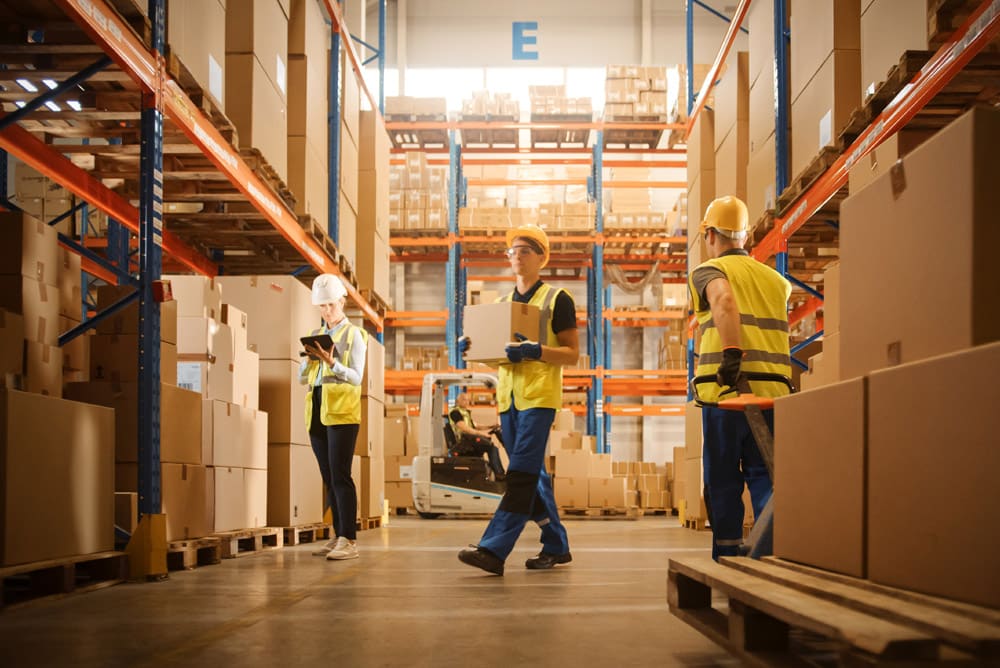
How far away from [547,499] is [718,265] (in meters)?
1.96

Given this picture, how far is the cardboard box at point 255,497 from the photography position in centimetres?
681

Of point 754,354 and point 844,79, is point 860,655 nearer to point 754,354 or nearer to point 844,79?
point 754,354

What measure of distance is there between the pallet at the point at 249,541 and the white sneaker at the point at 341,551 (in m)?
0.69

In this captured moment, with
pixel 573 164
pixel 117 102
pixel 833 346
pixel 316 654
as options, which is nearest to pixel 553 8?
pixel 573 164

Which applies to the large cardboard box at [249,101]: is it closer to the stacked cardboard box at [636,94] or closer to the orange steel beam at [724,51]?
the orange steel beam at [724,51]

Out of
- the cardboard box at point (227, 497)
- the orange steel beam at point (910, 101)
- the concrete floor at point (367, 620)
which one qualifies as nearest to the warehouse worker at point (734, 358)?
the concrete floor at point (367, 620)

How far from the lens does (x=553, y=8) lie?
21625 mm

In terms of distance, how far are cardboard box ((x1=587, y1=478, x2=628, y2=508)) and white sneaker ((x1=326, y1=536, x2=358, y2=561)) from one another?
8.24 meters

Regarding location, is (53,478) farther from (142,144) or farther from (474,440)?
(474,440)

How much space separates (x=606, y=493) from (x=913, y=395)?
40.6 feet

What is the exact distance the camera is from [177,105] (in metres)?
5.32

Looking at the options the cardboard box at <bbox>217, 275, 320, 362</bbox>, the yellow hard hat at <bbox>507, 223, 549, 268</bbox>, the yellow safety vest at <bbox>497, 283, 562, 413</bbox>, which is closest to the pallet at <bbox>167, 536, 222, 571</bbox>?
the cardboard box at <bbox>217, 275, 320, 362</bbox>

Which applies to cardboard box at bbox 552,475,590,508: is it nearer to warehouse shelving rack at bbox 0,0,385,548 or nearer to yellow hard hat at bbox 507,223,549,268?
warehouse shelving rack at bbox 0,0,385,548

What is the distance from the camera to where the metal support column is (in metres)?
4.91
